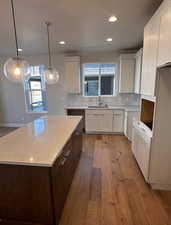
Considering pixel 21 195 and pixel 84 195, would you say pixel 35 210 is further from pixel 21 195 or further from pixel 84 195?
pixel 84 195

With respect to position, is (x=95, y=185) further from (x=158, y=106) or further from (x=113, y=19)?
(x=113, y=19)

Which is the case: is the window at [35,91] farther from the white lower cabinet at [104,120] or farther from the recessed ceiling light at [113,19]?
the recessed ceiling light at [113,19]

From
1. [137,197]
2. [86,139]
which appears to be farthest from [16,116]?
[137,197]

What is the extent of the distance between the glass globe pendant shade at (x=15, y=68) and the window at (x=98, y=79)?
10.6 feet

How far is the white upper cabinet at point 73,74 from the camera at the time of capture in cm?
443

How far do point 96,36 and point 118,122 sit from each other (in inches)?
102

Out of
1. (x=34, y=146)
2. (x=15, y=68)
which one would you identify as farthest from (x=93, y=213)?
(x=15, y=68)

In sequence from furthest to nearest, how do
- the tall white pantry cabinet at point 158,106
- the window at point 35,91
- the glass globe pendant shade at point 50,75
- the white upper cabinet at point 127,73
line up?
1. the window at point 35,91
2. the white upper cabinet at point 127,73
3. the glass globe pendant shade at point 50,75
4. the tall white pantry cabinet at point 158,106

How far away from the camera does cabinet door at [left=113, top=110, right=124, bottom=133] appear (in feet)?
14.0

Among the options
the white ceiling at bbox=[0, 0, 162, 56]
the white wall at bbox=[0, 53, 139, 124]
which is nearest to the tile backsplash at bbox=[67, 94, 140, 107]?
the white wall at bbox=[0, 53, 139, 124]

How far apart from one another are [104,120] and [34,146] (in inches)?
122

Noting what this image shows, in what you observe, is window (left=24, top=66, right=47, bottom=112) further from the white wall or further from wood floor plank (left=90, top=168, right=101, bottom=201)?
wood floor plank (left=90, top=168, right=101, bottom=201)

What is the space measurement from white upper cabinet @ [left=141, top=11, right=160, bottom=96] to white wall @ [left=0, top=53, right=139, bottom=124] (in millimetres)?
2581

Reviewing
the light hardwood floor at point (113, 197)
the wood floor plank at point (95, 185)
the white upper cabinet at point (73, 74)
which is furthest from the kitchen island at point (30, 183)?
the white upper cabinet at point (73, 74)
